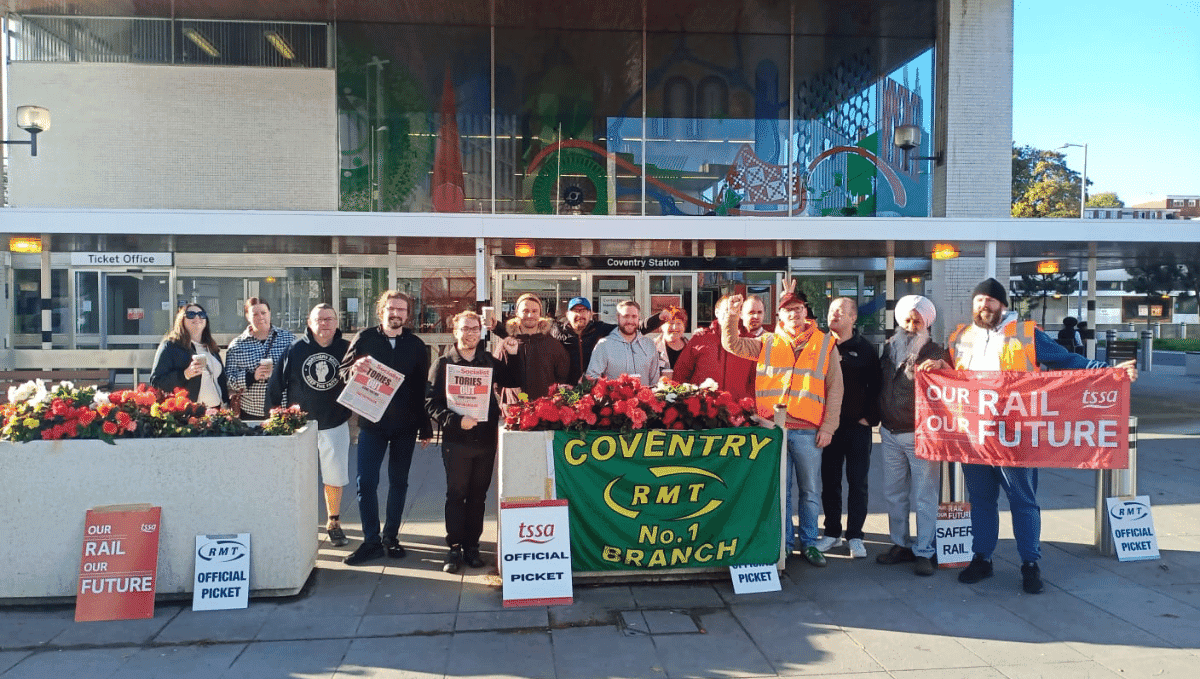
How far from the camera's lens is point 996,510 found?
5.41 meters

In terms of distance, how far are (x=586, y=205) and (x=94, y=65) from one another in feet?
29.3

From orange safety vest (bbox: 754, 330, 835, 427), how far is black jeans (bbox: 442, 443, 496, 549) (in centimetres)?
Answer: 201

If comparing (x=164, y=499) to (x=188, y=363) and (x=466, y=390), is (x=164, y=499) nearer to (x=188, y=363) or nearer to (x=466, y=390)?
(x=188, y=363)

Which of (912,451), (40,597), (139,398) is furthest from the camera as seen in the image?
(912,451)

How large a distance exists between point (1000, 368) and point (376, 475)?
4419 millimetres

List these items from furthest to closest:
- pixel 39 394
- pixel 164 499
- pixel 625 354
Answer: pixel 625 354 → pixel 39 394 → pixel 164 499

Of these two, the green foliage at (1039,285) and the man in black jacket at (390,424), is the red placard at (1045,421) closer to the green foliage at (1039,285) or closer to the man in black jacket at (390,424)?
the man in black jacket at (390,424)

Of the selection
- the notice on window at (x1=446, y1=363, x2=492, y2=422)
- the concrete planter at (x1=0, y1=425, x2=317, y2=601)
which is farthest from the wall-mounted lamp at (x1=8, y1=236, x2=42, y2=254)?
the notice on window at (x1=446, y1=363, x2=492, y2=422)

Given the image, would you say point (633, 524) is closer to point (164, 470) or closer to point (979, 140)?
point (164, 470)

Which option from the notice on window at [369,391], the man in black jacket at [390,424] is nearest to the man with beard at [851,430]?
the man in black jacket at [390,424]

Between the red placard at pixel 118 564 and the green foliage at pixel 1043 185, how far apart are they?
38918 mm

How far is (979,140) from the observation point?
13984 mm

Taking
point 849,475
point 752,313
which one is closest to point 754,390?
point 752,313

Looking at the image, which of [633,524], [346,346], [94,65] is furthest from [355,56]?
[633,524]
